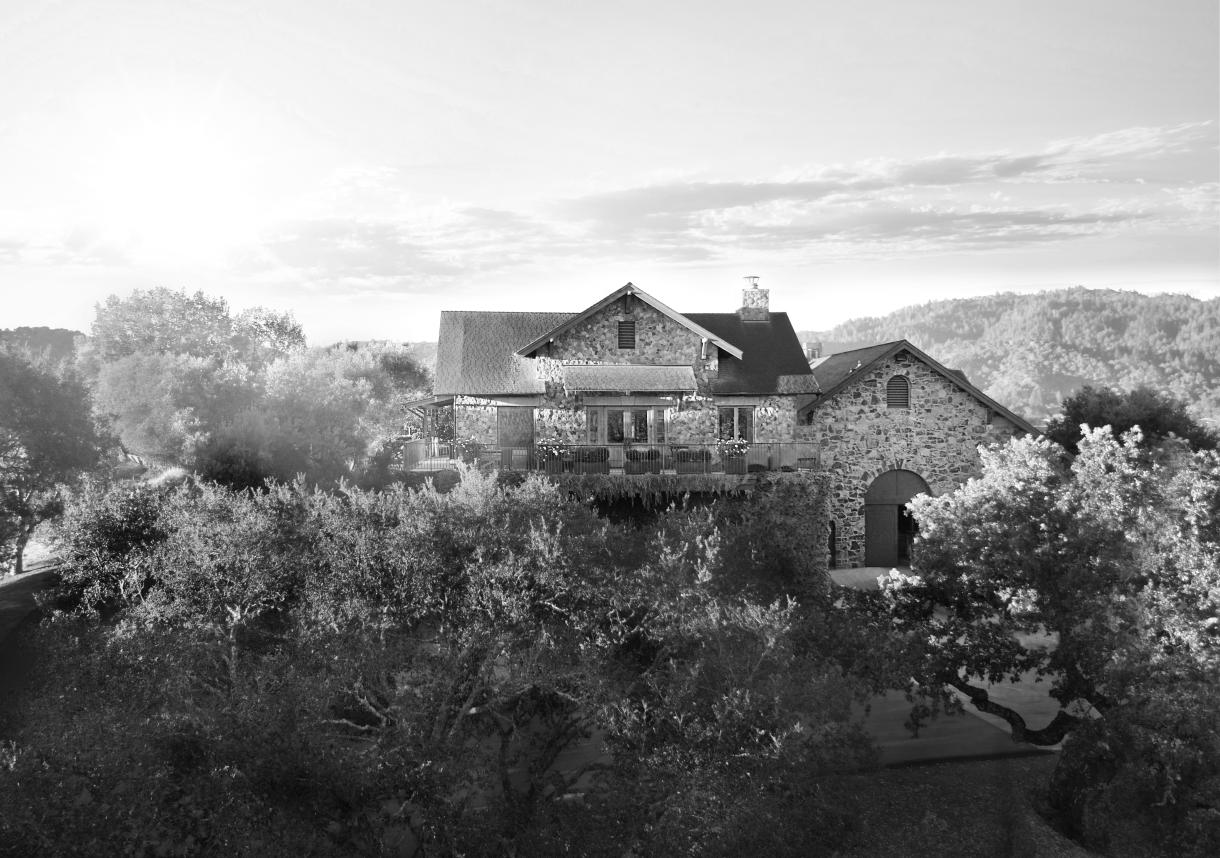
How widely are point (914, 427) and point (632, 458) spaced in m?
10.5

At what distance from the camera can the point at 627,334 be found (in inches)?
1149

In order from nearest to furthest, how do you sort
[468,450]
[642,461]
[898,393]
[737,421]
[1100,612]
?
[1100,612]
[642,461]
[468,450]
[737,421]
[898,393]

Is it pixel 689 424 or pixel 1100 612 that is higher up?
pixel 689 424

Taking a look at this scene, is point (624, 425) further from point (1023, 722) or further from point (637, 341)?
point (1023, 722)

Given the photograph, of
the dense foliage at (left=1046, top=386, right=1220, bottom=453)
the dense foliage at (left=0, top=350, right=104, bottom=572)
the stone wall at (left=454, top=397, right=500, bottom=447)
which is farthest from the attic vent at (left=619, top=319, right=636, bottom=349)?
the dense foliage at (left=0, top=350, right=104, bottom=572)

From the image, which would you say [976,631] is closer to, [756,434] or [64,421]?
[756,434]

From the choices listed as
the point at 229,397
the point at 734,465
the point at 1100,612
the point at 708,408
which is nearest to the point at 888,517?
the point at 734,465

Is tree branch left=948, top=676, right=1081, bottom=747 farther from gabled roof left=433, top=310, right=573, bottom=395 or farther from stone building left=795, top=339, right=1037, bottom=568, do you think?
gabled roof left=433, top=310, right=573, bottom=395

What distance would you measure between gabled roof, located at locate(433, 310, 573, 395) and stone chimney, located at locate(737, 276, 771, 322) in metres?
6.67

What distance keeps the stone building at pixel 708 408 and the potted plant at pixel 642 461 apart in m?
0.03

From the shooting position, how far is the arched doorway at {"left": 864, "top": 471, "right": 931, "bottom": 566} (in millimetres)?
30844

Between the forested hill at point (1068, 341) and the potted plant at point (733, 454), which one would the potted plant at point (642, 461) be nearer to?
the potted plant at point (733, 454)

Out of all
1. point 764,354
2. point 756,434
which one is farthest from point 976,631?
point 764,354

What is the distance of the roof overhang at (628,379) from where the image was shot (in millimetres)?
26984
